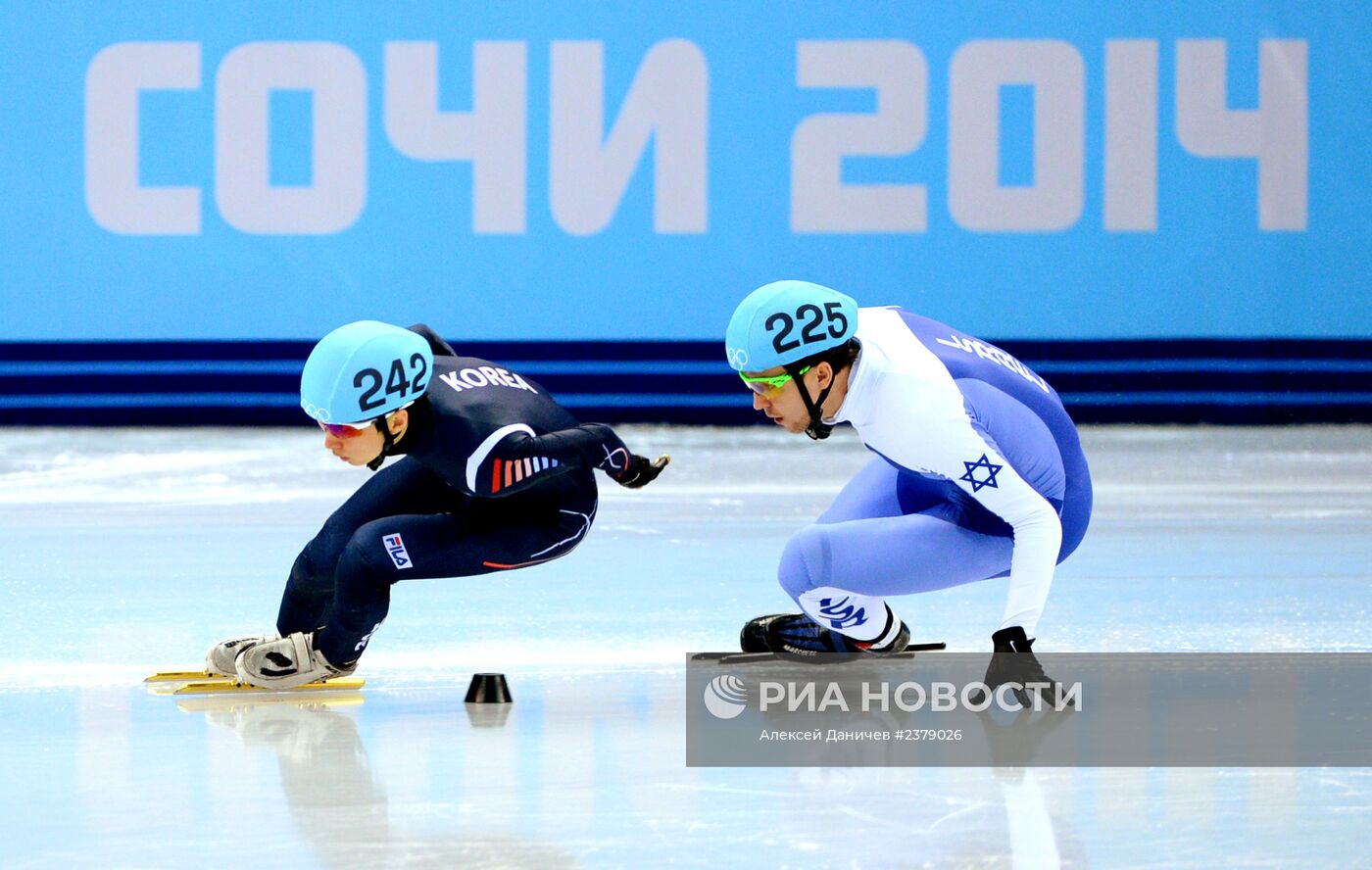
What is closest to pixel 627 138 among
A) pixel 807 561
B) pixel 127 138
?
pixel 127 138

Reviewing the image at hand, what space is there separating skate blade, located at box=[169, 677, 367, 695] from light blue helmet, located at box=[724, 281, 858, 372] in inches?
45.3

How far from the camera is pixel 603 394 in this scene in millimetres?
10734

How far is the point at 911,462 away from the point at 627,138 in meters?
7.17

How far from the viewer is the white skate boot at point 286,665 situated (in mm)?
3896

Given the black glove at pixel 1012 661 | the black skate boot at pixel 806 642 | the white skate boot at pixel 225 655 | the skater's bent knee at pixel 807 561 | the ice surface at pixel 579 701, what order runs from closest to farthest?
the ice surface at pixel 579 701
the black glove at pixel 1012 661
the skater's bent knee at pixel 807 561
the white skate boot at pixel 225 655
the black skate boot at pixel 806 642

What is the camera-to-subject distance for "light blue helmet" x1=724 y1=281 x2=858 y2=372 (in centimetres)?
355

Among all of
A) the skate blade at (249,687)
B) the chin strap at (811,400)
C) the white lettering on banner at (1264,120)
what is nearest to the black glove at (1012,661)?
the chin strap at (811,400)

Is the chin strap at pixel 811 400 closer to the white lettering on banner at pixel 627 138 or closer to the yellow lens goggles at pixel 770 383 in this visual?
the yellow lens goggles at pixel 770 383

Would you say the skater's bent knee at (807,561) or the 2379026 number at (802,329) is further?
the skater's bent knee at (807,561)

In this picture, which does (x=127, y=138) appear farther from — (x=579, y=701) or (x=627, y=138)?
(x=579, y=701)

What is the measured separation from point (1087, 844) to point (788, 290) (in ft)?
4.27

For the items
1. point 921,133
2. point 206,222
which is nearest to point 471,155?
point 206,222

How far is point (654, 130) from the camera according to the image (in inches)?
415

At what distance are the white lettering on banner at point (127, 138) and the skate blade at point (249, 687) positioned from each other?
707 centimetres
